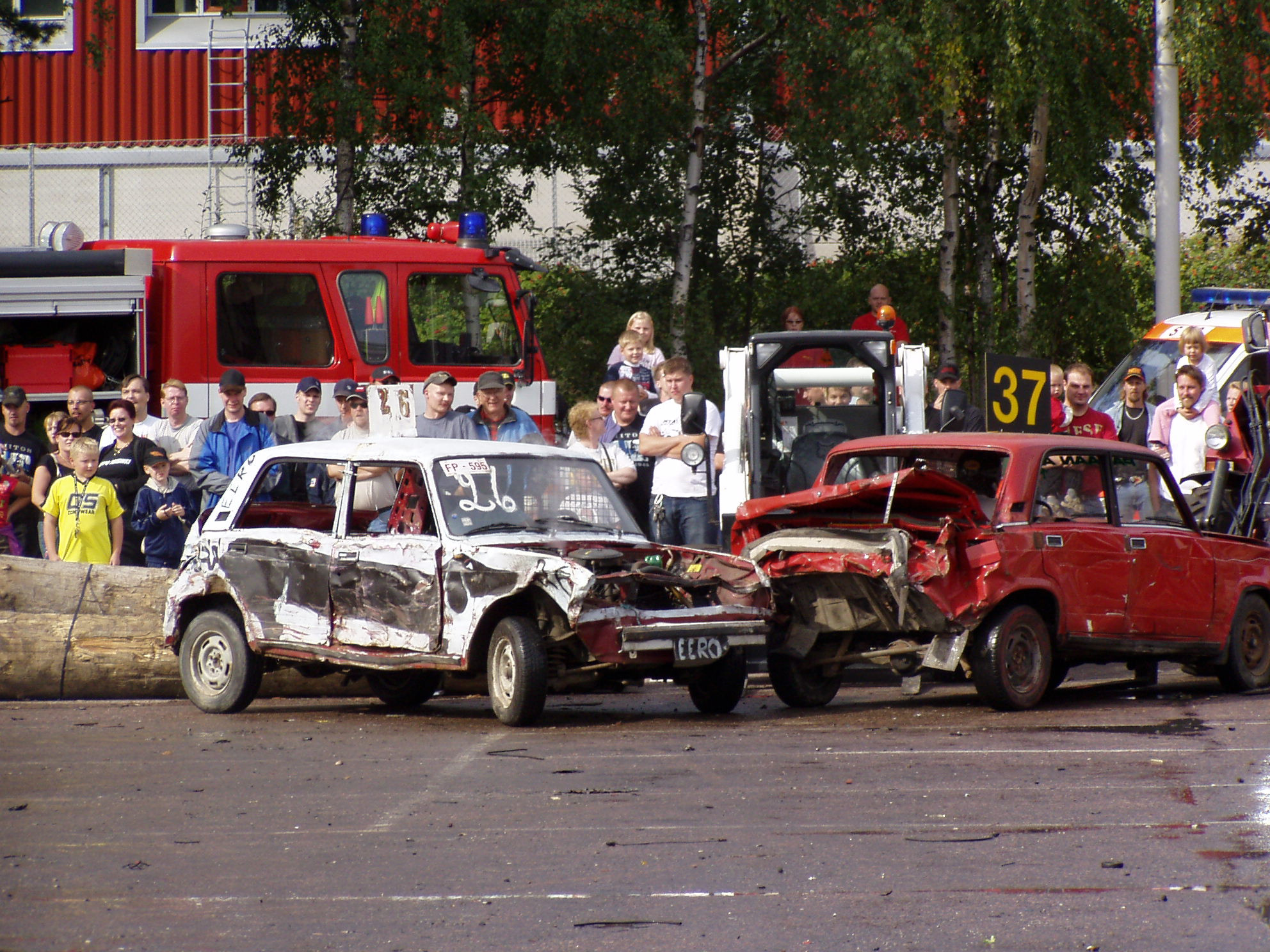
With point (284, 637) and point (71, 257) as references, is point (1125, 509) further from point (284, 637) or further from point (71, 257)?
point (71, 257)

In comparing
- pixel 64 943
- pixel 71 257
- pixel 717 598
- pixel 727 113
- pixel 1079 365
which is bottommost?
pixel 64 943

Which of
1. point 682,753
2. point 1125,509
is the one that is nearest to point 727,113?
point 1125,509

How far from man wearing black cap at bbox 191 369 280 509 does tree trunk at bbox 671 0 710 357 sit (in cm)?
861

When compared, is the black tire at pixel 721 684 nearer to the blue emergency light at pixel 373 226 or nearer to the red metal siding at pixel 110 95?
the blue emergency light at pixel 373 226

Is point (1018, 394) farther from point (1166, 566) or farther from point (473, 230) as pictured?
point (473, 230)

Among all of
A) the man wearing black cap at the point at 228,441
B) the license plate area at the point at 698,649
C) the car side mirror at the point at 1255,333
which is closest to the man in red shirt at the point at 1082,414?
the car side mirror at the point at 1255,333

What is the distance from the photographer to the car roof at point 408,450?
10664 mm

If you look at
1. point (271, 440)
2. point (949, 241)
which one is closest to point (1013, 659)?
point (271, 440)

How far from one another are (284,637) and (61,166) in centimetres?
2137

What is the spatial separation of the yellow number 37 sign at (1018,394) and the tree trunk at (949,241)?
885 centimetres

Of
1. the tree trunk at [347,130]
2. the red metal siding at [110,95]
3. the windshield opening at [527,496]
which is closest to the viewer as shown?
the windshield opening at [527,496]

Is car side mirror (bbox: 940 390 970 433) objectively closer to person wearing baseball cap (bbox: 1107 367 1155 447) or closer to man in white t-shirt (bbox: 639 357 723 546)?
person wearing baseball cap (bbox: 1107 367 1155 447)

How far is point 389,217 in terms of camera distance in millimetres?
22000

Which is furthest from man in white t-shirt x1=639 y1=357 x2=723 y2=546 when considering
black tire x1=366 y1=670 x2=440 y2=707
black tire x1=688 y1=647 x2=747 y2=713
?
black tire x1=688 y1=647 x2=747 y2=713
